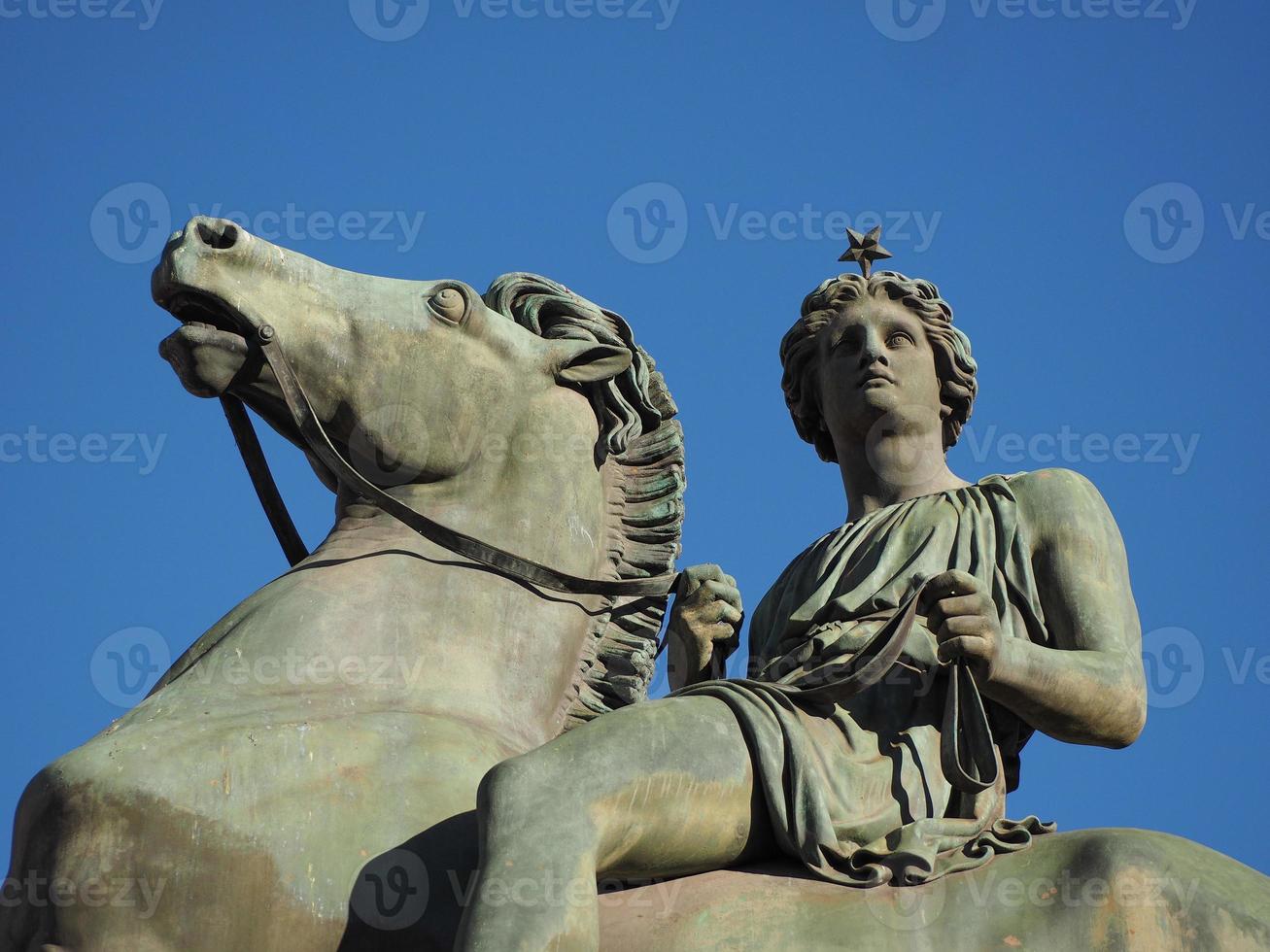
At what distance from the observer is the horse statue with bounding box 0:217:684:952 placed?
23.1ft

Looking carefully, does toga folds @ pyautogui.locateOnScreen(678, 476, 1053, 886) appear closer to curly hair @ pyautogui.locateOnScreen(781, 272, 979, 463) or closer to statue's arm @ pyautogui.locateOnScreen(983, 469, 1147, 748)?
statue's arm @ pyautogui.locateOnScreen(983, 469, 1147, 748)

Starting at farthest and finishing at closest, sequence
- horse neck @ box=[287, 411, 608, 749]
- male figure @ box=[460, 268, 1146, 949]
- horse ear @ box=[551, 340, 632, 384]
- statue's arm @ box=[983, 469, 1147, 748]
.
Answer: horse ear @ box=[551, 340, 632, 384] → horse neck @ box=[287, 411, 608, 749] → statue's arm @ box=[983, 469, 1147, 748] → male figure @ box=[460, 268, 1146, 949]

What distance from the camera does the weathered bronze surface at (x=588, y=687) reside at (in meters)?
7.03

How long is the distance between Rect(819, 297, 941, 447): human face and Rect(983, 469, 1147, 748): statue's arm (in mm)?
620

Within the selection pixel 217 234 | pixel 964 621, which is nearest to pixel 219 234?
pixel 217 234

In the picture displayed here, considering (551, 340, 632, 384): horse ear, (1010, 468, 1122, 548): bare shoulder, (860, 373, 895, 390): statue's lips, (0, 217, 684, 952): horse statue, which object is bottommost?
(0, 217, 684, 952): horse statue

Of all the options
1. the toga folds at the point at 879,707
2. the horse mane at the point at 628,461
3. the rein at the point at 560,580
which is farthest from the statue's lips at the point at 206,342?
the toga folds at the point at 879,707

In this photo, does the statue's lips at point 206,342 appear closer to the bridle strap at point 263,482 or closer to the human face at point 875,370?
the bridle strap at point 263,482

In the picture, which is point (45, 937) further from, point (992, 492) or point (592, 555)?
point (992, 492)

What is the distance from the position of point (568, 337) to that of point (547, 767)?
2.32m

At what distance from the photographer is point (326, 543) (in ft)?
27.4

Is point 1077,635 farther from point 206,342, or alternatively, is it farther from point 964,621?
point 206,342

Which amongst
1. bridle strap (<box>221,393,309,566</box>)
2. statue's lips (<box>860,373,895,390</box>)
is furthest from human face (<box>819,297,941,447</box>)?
bridle strap (<box>221,393,309,566</box>)

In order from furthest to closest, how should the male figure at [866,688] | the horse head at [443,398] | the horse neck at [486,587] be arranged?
the horse head at [443,398] → the horse neck at [486,587] → the male figure at [866,688]
